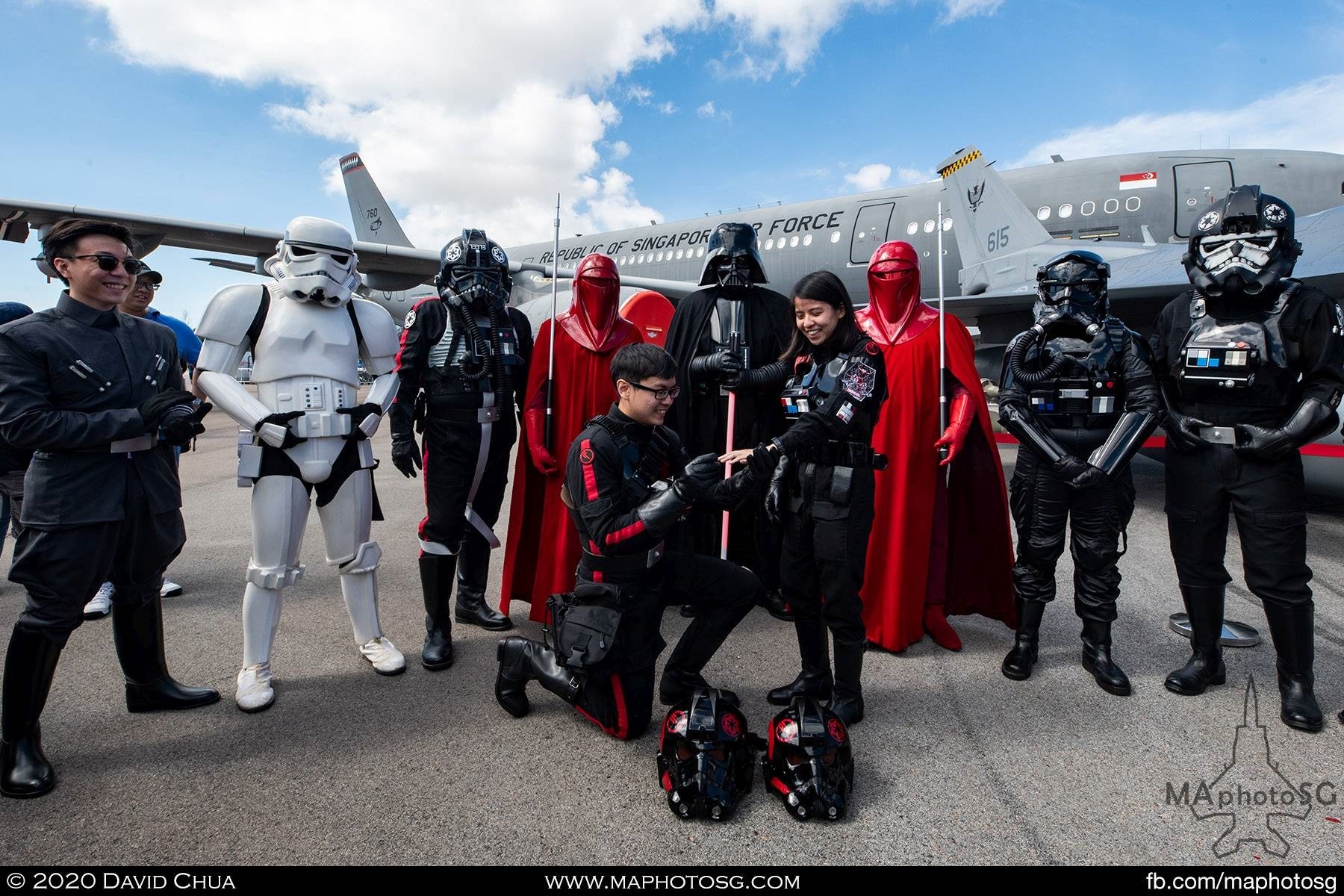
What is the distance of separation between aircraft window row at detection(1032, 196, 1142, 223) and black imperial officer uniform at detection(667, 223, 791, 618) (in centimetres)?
850

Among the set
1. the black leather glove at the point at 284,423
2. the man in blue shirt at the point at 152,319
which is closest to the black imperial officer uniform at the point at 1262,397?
the black leather glove at the point at 284,423

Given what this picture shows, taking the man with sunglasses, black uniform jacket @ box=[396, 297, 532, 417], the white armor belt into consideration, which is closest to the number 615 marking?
black uniform jacket @ box=[396, 297, 532, 417]

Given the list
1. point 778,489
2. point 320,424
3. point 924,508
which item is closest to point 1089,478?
point 924,508

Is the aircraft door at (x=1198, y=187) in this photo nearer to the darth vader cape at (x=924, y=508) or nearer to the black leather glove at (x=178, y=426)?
the darth vader cape at (x=924, y=508)

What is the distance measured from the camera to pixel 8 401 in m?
2.37

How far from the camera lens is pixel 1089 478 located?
3.05 metres

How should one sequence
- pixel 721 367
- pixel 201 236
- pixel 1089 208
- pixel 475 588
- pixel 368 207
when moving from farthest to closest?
pixel 368 207, pixel 201 236, pixel 1089 208, pixel 475 588, pixel 721 367

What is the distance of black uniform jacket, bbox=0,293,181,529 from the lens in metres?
2.39

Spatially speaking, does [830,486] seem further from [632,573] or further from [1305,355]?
[1305,355]

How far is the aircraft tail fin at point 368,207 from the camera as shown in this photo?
20.6m

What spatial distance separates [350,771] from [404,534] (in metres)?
3.94

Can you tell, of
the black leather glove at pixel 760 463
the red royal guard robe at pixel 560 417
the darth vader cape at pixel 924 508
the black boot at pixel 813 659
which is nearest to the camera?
the black leather glove at pixel 760 463

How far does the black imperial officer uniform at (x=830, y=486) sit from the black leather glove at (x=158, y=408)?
2.38m

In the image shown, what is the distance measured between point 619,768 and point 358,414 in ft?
6.54
